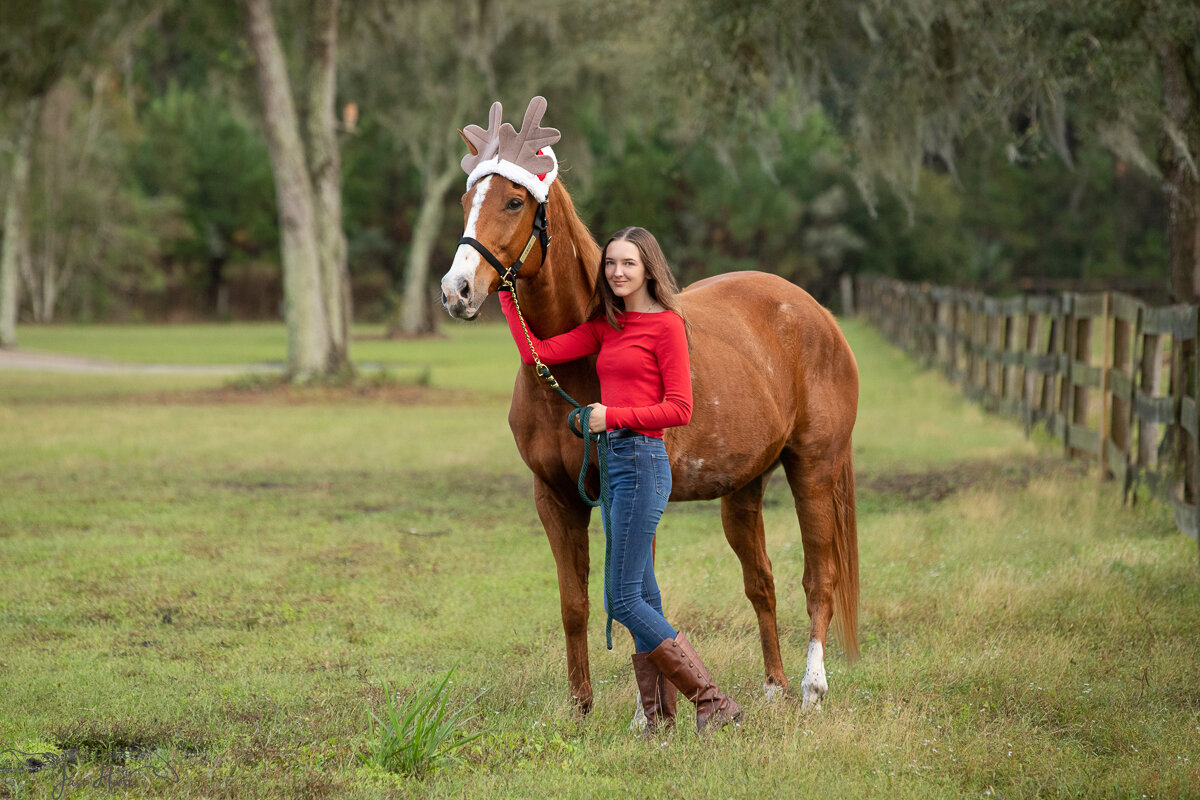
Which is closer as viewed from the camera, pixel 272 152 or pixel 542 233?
pixel 542 233

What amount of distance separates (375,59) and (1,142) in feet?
27.9

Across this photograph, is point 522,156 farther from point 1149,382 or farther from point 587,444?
point 1149,382

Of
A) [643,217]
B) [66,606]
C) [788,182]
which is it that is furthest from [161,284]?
[66,606]

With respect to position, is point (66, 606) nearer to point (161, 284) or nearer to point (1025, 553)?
point (1025, 553)

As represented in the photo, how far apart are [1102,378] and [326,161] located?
1204cm

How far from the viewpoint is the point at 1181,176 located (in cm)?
888

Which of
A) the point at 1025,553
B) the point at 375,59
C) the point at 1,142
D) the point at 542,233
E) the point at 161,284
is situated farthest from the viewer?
the point at 161,284

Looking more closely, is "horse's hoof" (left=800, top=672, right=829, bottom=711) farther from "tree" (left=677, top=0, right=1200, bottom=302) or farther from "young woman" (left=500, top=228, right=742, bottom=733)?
"tree" (left=677, top=0, right=1200, bottom=302)

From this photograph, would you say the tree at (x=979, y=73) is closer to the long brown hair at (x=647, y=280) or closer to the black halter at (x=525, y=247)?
the long brown hair at (x=647, y=280)

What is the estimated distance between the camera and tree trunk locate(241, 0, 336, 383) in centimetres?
1634

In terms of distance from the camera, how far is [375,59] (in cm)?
2817

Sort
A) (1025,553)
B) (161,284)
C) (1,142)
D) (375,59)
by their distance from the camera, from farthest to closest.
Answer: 1. (161,284)
2. (375,59)
3. (1,142)
4. (1025,553)

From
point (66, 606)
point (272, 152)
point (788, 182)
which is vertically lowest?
point (66, 606)

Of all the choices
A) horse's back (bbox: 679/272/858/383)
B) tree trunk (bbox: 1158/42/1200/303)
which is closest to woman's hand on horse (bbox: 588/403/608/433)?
horse's back (bbox: 679/272/858/383)
